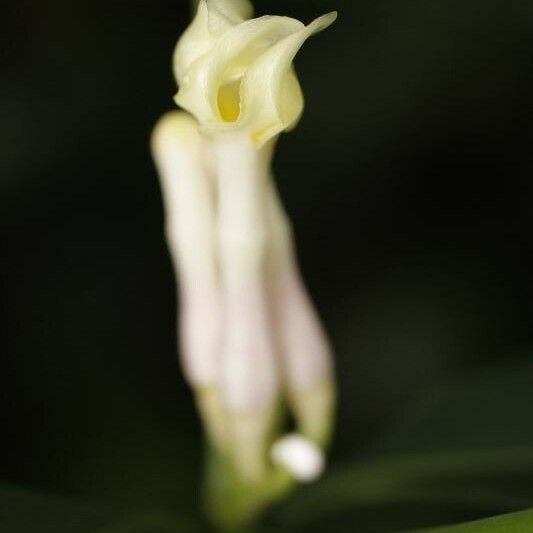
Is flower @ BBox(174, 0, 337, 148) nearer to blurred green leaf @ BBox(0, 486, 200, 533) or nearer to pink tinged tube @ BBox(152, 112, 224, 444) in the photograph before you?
pink tinged tube @ BBox(152, 112, 224, 444)

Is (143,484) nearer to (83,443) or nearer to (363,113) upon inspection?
(83,443)

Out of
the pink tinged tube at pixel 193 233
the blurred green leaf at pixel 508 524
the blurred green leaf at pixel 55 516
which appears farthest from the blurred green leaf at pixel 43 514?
the blurred green leaf at pixel 508 524

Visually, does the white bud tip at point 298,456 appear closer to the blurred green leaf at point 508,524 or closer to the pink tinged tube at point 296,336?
the pink tinged tube at point 296,336

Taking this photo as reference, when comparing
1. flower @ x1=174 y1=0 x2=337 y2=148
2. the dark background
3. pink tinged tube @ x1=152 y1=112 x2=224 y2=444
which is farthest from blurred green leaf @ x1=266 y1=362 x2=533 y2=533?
flower @ x1=174 y1=0 x2=337 y2=148

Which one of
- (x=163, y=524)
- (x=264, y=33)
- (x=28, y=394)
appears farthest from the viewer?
(x=28, y=394)

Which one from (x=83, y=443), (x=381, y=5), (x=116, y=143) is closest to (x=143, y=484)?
(x=83, y=443)

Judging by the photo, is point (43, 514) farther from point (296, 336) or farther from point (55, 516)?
point (296, 336)
